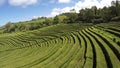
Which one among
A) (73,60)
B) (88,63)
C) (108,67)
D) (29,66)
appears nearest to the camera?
(108,67)

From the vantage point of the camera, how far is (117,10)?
103 meters

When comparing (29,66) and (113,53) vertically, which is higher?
(113,53)

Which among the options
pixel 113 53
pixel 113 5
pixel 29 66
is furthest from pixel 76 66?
pixel 113 5

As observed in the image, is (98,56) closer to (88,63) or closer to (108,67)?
(88,63)

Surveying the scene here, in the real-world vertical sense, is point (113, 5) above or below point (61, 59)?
above

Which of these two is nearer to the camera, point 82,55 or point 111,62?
point 111,62

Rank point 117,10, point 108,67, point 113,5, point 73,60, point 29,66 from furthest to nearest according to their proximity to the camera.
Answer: point 113,5
point 117,10
point 29,66
point 73,60
point 108,67

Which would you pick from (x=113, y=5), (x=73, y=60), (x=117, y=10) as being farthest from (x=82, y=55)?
(x=113, y=5)

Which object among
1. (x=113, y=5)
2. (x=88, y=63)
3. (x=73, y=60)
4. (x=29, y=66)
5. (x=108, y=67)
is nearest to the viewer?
(x=108, y=67)

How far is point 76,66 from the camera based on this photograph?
2781 cm

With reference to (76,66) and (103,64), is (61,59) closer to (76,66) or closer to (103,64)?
(76,66)

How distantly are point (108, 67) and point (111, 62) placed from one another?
2.92 ft

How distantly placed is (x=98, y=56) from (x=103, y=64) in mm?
3672

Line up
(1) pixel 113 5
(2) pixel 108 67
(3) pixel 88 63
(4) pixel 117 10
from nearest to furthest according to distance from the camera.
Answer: (2) pixel 108 67
(3) pixel 88 63
(4) pixel 117 10
(1) pixel 113 5
